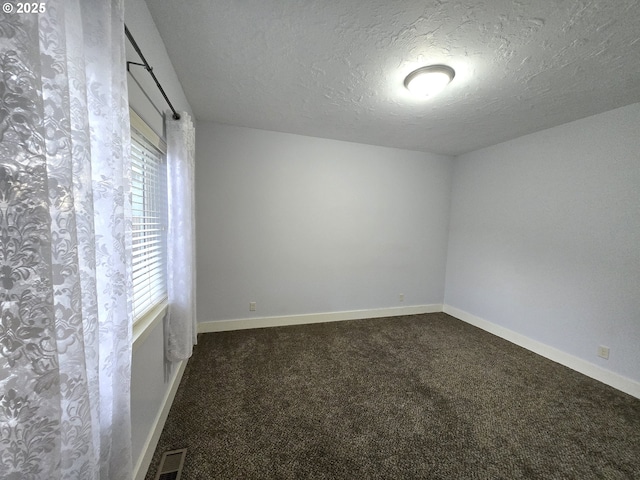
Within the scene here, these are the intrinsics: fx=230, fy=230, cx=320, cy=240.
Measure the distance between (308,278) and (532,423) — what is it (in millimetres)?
2427

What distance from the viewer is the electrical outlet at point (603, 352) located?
2.18m

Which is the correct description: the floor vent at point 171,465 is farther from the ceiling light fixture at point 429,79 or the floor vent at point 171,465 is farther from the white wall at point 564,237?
the white wall at point 564,237

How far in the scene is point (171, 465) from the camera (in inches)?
51.9

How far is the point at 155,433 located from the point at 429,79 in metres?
2.99

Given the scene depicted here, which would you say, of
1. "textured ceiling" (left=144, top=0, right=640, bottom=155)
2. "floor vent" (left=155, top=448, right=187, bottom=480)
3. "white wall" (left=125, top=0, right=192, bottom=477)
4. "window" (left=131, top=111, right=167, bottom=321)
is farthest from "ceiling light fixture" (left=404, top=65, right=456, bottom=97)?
"floor vent" (left=155, top=448, right=187, bottom=480)

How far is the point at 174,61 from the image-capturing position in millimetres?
1690

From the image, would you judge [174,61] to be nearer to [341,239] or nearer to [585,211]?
[341,239]

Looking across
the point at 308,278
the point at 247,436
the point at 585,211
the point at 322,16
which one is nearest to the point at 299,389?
the point at 247,436

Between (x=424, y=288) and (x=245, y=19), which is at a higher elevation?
(x=245, y=19)

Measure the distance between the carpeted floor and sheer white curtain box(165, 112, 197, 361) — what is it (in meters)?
0.50

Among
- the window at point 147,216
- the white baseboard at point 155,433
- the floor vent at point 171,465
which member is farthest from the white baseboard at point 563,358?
the window at point 147,216

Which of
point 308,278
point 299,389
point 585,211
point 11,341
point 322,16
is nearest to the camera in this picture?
point 11,341

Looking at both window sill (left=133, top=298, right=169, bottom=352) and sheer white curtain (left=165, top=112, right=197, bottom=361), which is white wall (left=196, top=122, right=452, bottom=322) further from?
window sill (left=133, top=298, right=169, bottom=352)

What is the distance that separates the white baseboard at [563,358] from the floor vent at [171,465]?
3545mm
